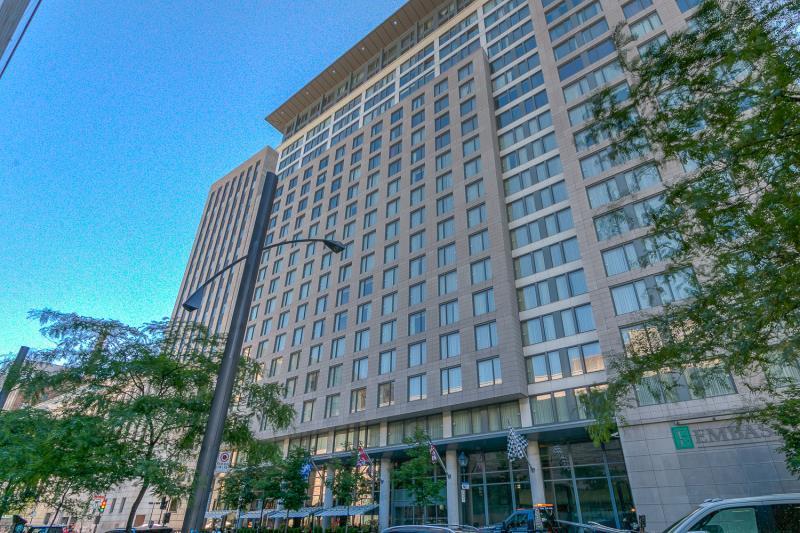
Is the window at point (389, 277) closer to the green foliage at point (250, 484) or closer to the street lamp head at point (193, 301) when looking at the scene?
the green foliage at point (250, 484)

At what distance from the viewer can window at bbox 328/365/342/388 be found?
4609 cm

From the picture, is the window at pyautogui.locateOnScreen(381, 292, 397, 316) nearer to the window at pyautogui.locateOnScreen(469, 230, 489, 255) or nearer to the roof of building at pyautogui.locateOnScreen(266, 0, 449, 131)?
the window at pyautogui.locateOnScreen(469, 230, 489, 255)

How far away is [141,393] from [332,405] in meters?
32.9

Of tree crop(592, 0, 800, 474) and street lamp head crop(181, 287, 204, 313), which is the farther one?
street lamp head crop(181, 287, 204, 313)

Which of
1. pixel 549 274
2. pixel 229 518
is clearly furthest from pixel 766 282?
pixel 229 518

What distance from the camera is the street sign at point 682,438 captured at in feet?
86.0

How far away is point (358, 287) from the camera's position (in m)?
50.0

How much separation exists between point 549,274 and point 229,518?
148ft

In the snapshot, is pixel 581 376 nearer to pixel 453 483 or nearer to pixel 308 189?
pixel 453 483

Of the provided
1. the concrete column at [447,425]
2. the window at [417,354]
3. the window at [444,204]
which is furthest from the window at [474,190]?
the concrete column at [447,425]

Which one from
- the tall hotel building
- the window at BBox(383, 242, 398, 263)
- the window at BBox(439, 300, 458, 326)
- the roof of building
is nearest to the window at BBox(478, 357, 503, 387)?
the tall hotel building

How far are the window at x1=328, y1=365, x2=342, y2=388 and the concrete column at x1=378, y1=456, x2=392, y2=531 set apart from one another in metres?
8.97

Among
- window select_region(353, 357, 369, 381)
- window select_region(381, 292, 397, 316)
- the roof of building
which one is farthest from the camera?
the roof of building

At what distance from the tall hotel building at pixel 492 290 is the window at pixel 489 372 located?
0.16 meters
